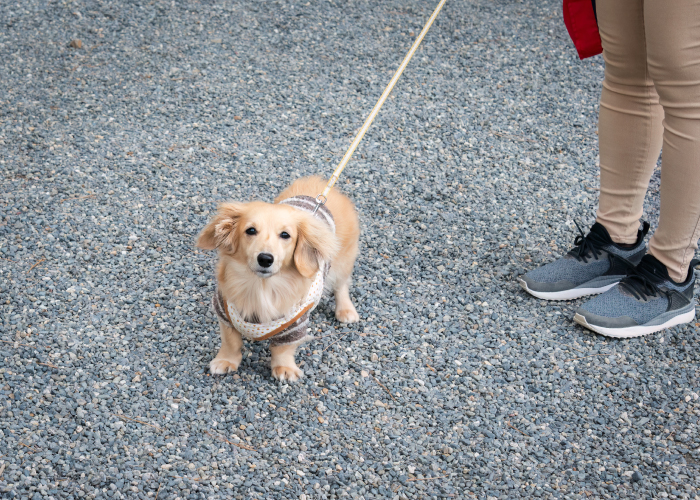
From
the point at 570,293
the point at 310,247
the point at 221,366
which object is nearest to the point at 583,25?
the point at 570,293

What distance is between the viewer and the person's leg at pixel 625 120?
90.0 inches

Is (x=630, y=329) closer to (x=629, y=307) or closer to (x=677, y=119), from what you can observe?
(x=629, y=307)

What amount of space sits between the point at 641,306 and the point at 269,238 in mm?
1636

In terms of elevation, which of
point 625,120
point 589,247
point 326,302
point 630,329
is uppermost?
point 625,120

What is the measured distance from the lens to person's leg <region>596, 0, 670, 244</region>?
7.50 feet

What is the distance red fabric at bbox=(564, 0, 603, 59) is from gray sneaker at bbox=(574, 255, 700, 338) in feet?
3.09

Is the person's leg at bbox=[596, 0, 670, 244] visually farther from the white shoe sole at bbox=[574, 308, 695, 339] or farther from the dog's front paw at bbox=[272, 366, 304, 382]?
the dog's front paw at bbox=[272, 366, 304, 382]

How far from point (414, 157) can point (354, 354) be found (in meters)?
1.78

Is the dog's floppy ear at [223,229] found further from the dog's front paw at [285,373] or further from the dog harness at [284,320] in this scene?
the dog's front paw at [285,373]

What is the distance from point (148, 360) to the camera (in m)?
2.44

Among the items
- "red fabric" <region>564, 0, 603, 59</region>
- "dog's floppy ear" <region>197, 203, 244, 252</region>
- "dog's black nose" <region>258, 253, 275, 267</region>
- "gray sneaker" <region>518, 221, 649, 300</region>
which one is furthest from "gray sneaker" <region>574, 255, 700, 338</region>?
"dog's floppy ear" <region>197, 203, 244, 252</region>

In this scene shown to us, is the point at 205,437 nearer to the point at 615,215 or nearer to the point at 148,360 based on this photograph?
the point at 148,360

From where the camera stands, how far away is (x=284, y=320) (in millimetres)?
2229

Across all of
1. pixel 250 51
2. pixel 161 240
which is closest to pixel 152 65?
pixel 250 51
